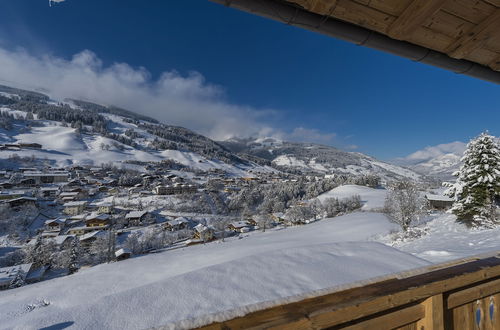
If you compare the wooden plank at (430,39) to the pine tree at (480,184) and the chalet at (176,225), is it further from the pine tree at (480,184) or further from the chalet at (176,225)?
the chalet at (176,225)

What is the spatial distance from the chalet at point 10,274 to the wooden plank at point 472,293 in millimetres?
21217

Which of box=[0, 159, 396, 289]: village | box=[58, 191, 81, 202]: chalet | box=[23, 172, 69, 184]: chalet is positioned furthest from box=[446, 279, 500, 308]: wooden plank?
box=[23, 172, 69, 184]: chalet

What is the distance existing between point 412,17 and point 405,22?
0.04 meters

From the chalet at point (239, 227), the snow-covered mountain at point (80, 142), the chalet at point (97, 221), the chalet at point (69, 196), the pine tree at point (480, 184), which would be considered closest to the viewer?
the pine tree at point (480, 184)

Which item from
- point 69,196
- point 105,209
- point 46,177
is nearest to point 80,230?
point 105,209

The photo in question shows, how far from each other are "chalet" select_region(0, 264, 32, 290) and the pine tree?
2736 centimetres

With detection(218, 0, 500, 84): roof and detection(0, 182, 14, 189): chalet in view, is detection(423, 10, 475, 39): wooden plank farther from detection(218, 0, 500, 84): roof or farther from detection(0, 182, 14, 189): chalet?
detection(0, 182, 14, 189): chalet

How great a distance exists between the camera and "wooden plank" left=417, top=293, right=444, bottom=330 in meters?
1.01

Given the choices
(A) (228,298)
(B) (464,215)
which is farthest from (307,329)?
(B) (464,215)

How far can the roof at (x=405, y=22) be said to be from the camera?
125cm

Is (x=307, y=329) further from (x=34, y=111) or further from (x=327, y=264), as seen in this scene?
(x=34, y=111)

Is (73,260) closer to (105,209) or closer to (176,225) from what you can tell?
(176,225)

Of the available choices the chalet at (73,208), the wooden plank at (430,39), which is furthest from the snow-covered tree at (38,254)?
the wooden plank at (430,39)

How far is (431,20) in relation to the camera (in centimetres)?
142
